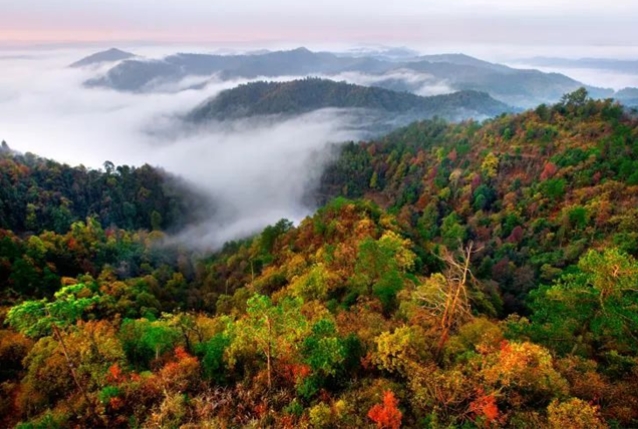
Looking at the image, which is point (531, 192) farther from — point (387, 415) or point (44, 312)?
point (44, 312)

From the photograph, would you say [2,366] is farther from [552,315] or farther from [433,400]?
[552,315]

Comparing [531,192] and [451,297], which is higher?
[451,297]

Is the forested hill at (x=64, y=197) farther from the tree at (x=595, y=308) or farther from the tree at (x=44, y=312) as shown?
the tree at (x=595, y=308)

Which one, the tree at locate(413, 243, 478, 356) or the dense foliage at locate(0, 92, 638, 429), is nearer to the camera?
the dense foliage at locate(0, 92, 638, 429)

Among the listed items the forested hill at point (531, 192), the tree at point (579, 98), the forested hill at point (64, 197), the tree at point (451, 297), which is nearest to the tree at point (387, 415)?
the tree at point (451, 297)

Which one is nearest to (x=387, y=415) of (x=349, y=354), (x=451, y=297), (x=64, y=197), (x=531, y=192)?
(x=349, y=354)

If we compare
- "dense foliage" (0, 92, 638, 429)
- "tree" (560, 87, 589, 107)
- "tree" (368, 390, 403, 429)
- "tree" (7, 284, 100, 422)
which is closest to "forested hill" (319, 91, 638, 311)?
"tree" (560, 87, 589, 107)

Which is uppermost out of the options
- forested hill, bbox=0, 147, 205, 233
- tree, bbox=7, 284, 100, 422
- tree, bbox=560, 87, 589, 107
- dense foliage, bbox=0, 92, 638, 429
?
tree, bbox=560, 87, 589, 107

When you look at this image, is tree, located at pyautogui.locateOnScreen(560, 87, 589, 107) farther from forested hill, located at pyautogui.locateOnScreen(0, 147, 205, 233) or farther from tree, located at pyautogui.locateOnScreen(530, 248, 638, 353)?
forested hill, located at pyautogui.locateOnScreen(0, 147, 205, 233)
